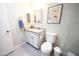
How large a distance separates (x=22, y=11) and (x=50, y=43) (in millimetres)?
705

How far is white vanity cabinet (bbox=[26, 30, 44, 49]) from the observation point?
94cm

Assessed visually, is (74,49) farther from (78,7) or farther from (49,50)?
(78,7)

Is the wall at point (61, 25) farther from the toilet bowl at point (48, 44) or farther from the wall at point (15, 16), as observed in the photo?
the wall at point (15, 16)

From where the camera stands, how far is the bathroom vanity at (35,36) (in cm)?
93

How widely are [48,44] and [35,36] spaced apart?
283 mm

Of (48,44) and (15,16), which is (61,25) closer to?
(48,44)

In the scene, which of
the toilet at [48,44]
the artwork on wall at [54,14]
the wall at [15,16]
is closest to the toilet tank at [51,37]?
the toilet at [48,44]

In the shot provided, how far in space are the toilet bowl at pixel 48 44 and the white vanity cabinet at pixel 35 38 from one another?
85mm

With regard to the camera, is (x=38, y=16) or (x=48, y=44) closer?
(x=38, y=16)

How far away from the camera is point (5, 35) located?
1.00 m

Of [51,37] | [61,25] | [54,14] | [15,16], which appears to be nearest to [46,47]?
[51,37]

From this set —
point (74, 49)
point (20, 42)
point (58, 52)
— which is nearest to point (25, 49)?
point (20, 42)

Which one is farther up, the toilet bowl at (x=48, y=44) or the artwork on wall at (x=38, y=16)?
the artwork on wall at (x=38, y=16)

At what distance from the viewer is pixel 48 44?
1023 mm
